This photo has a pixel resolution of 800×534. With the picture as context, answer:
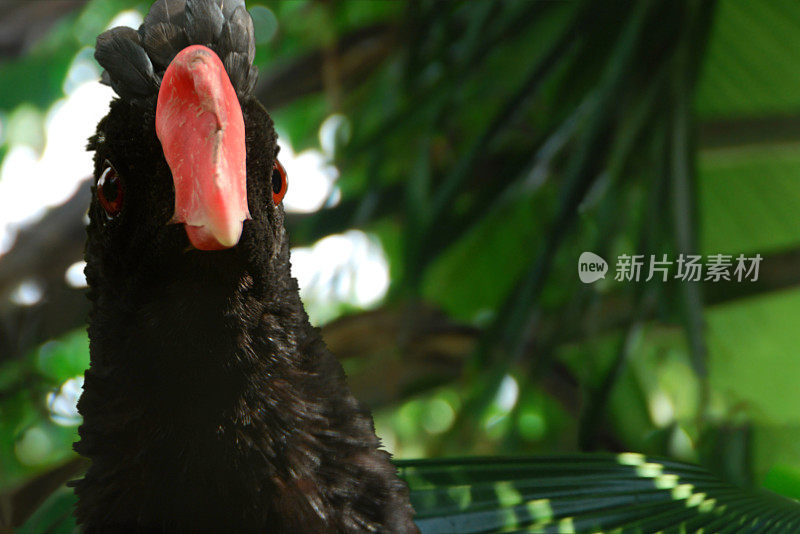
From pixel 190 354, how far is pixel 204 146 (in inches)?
7.5

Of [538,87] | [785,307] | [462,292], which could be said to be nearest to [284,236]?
[538,87]

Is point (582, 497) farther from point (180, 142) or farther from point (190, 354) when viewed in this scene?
point (180, 142)

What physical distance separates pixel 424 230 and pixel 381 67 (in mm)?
557

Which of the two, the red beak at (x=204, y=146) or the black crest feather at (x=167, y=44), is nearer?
the red beak at (x=204, y=146)

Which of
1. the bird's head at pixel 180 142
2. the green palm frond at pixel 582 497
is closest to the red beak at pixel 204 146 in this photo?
the bird's head at pixel 180 142

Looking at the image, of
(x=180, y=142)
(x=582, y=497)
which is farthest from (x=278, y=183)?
(x=582, y=497)

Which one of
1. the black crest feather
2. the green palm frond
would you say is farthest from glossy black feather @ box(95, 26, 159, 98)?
the green palm frond

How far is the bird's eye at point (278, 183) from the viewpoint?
0.60 meters

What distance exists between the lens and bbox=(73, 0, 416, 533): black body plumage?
579mm

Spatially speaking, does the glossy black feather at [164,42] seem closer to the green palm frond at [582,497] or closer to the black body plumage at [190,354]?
the black body plumage at [190,354]

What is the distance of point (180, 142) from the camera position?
51 centimetres

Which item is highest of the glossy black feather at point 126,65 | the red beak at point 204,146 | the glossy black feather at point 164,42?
the glossy black feather at point 164,42

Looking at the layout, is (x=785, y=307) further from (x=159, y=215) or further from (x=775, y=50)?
(x=159, y=215)

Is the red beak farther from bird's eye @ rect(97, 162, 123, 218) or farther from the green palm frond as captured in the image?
the green palm frond
